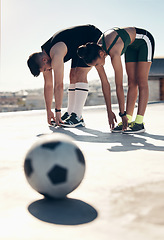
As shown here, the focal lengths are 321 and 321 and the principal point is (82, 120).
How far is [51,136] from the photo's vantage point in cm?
226

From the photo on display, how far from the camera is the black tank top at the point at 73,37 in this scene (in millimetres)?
5430

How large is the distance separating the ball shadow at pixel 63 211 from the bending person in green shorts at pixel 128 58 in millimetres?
2670

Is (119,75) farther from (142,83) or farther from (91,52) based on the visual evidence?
(142,83)

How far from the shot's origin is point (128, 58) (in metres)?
5.11

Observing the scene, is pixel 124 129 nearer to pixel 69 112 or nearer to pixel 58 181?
pixel 69 112

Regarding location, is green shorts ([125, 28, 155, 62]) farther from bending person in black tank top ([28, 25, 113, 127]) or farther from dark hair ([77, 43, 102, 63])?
bending person in black tank top ([28, 25, 113, 127])

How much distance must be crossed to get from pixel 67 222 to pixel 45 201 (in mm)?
363

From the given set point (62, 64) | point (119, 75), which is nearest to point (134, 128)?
point (119, 75)

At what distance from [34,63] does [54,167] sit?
3448 millimetres

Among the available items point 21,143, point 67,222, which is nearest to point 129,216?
point 67,222

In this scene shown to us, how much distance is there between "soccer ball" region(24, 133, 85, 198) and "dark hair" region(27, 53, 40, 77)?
10.7ft

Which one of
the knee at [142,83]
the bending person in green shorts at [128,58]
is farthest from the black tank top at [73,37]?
the knee at [142,83]

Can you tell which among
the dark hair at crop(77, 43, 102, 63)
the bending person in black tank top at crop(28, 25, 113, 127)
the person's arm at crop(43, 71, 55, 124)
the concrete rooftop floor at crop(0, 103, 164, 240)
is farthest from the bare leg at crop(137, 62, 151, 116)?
the person's arm at crop(43, 71, 55, 124)

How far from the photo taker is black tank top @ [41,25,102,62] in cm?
543
